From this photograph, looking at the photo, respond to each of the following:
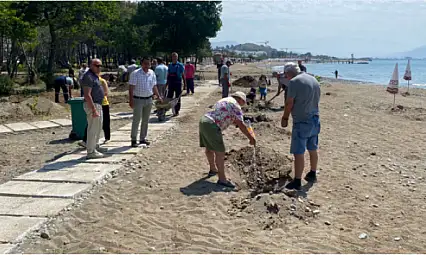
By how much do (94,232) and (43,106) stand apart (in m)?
9.66

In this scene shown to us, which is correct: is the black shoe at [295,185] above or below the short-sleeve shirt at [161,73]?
below

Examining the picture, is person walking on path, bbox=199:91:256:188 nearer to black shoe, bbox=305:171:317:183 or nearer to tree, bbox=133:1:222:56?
black shoe, bbox=305:171:317:183

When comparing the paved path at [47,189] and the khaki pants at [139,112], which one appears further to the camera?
the khaki pants at [139,112]

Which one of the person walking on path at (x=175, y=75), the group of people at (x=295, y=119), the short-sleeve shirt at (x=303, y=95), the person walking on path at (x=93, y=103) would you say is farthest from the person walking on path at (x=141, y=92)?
the person walking on path at (x=175, y=75)

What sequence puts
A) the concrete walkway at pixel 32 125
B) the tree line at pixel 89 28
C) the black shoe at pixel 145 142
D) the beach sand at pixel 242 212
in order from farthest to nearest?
the tree line at pixel 89 28 → the concrete walkway at pixel 32 125 → the black shoe at pixel 145 142 → the beach sand at pixel 242 212

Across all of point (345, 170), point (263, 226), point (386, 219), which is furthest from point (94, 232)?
point (345, 170)

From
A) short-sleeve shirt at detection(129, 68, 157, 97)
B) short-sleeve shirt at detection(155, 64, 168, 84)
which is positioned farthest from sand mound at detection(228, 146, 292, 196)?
short-sleeve shirt at detection(155, 64, 168, 84)

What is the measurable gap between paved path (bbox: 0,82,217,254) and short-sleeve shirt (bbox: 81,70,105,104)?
41.0 inches

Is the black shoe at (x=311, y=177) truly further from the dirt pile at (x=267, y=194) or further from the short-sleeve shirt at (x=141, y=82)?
the short-sleeve shirt at (x=141, y=82)

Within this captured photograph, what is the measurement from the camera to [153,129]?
9891mm

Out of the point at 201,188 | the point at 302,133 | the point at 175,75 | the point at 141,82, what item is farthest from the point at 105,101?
the point at 302,133

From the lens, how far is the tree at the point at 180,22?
32.3 metres

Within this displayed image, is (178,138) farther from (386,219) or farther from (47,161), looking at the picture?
(386,219)

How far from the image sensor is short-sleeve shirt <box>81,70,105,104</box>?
22.1ft
